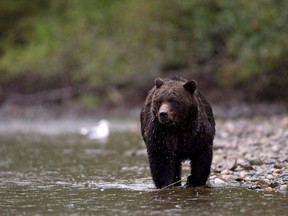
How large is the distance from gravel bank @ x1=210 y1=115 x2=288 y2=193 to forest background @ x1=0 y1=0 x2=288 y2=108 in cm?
821

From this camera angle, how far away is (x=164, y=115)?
709cm

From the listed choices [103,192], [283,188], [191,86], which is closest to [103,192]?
[103,192]

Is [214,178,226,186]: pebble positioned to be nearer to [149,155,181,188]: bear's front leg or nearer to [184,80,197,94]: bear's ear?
[149,155,181,188]: bear's front leg

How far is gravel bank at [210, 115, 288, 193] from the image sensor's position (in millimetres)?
7914

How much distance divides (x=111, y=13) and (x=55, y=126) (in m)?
10.7

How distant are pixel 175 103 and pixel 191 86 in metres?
0.30

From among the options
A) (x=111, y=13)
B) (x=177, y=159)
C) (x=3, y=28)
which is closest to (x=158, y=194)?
(x=177, y=159)

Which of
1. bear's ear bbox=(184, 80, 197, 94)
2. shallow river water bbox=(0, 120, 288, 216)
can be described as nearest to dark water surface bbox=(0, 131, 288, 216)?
shallow river water bbox=(0, 120, 288, 216)

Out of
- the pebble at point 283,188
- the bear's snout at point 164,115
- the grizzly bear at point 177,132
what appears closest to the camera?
the bear's snout at point 164,115

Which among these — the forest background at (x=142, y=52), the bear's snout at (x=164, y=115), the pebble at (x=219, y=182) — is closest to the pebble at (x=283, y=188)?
the pebble at (x=219, y=182)

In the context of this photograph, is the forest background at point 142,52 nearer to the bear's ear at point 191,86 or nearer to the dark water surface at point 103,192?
the dark water surface at point 103,192

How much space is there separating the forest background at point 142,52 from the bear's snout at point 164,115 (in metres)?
15.1

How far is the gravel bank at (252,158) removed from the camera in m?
7.91

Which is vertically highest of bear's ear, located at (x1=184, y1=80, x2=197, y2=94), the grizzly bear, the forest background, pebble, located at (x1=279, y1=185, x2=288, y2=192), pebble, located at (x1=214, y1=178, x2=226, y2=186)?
the forest background
